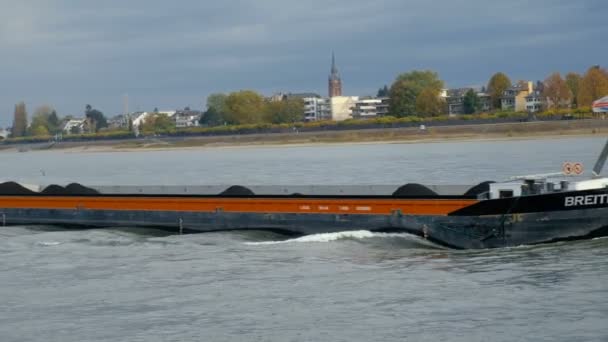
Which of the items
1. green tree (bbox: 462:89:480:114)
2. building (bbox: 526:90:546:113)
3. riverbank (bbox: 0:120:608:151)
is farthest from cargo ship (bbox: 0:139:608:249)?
building (bbox: 526:90:546:113)

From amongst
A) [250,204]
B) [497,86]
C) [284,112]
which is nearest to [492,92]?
[497,86]

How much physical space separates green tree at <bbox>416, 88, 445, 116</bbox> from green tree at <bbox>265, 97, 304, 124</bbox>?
29210 mm

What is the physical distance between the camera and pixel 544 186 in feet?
74.6

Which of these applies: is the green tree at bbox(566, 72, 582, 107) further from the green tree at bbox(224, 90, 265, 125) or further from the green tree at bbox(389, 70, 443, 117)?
the green tree at bbox(224, 90, 265, 125)

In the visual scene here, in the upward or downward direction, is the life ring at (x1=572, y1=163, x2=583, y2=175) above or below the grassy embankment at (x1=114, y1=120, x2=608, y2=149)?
above

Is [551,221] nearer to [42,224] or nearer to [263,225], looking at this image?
[263,225]

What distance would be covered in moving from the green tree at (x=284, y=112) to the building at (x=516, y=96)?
35.0 metres

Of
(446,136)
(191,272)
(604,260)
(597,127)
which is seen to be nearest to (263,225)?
(191,272)

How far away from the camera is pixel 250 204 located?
27.4 m

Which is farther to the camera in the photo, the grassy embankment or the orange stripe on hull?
the grassy embankment

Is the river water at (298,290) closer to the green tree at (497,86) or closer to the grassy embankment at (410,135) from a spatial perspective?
the grassy embankment at (410,135)

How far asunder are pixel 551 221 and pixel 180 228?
1140 cm

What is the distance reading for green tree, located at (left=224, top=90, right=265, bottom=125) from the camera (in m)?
172

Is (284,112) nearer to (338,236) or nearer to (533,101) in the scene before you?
(533,101)
